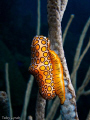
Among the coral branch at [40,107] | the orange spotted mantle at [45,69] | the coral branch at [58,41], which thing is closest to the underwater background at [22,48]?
the coral branch at [40,107]

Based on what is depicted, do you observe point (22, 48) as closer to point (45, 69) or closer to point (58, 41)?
point (58, 41)

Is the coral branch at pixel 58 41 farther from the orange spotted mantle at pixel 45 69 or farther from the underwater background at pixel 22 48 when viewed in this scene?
the underwater background at pixel 22 48

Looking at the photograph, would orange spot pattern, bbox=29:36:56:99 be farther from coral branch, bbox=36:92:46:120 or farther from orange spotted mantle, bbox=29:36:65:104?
coral branch, bbox=36:92:46:120

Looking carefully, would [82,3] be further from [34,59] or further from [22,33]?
[34,59]

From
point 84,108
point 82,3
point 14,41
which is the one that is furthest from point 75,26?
point 84,108

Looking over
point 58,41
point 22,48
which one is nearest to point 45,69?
point 58,41

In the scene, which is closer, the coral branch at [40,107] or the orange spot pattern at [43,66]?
the orange spot pattern at [43,66]

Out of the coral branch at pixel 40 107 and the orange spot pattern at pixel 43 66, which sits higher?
the orange spot pattern at pixel 43 66

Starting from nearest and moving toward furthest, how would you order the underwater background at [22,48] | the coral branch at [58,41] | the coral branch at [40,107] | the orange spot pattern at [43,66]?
the orange spot pattern at [43,66] < the coral branch at [58,41] < the coral branch at [40,107] < the underwater background at [22,48]
